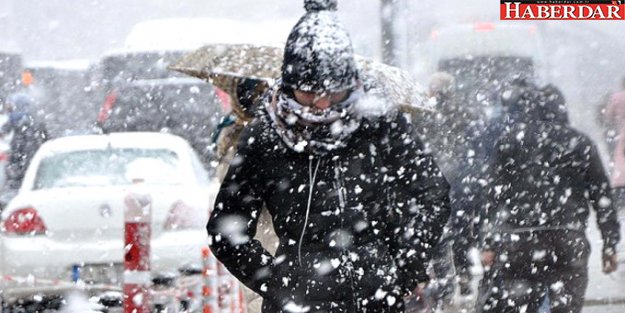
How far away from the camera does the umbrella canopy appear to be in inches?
267

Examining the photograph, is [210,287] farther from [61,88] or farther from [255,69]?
[61,88]

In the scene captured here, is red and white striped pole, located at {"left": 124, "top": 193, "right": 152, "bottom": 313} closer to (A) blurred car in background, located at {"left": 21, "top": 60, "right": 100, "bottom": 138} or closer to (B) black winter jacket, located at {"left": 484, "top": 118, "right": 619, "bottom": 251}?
(B) black winter jacket, located at {"left": 484, "top": 118, "right": 619, "bottom": 251}

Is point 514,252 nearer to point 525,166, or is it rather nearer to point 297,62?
point 525,166

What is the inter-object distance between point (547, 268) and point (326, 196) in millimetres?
2282

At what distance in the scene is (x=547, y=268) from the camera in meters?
6.62

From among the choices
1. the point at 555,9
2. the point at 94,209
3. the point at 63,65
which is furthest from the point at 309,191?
the point at 63,65

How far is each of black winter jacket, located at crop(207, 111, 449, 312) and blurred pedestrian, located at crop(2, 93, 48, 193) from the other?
13343 mm

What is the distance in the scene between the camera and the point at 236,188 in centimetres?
476

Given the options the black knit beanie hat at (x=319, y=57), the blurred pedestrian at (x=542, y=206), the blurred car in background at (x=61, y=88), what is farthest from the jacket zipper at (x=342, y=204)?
the blurred car in background at (x=61, y=88)

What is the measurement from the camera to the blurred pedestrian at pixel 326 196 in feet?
15.2

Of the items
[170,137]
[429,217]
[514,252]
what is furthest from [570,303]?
[170,137]

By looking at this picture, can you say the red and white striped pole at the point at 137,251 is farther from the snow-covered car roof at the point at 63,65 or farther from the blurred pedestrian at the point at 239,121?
the snow-covered car roof at the point at 63,65

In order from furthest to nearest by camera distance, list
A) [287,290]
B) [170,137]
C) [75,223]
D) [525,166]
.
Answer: [170,137] → [75,223] → [525,166] → [287,290]

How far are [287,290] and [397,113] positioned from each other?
745 millimetres
